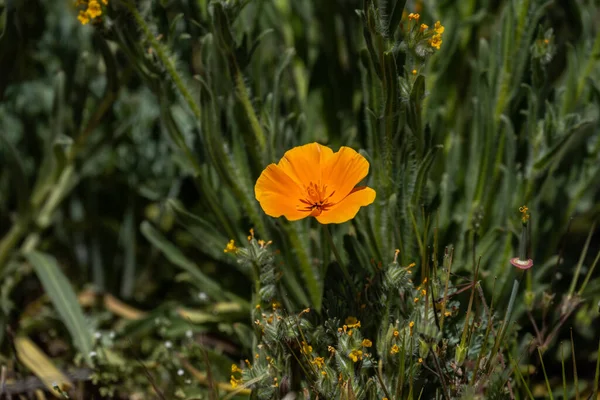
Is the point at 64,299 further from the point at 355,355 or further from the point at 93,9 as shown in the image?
the point at 355,355

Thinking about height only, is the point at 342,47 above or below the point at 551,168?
above

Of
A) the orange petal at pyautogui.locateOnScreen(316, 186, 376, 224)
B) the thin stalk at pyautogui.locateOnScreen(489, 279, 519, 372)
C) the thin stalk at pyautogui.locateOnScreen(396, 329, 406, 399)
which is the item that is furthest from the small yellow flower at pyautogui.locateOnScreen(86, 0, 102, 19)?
the thin stalk at pyautogui.locateOnScreen(489, 279, 519, 372)

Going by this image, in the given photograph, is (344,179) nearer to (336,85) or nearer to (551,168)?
(551,168)

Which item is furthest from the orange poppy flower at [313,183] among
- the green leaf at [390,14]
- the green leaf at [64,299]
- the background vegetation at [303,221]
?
the green leaf at [64,299]

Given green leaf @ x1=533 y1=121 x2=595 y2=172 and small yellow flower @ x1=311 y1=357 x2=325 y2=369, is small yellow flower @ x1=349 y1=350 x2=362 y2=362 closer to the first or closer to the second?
small yellow flower @ x1=311 y1=357 x2=325 y2=369

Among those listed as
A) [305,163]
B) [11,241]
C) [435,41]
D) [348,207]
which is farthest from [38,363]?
[435,41]

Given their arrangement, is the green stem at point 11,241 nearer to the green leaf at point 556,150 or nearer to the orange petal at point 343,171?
the orange petal at point 343,171

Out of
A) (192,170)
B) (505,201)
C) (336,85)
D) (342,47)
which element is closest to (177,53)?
(192,170)
